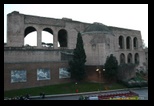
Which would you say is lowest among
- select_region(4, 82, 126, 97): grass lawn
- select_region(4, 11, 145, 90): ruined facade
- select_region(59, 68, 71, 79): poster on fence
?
select_region(4, 82, 126, 97): grass lawn

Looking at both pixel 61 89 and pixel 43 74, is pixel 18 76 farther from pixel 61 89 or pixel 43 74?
pixel 61 89

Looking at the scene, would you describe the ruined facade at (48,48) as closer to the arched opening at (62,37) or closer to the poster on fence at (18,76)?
the arched opening at (62,37)

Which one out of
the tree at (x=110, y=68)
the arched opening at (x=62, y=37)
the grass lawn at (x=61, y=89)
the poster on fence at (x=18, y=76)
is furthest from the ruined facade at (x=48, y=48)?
the tree at (x=110, y=68)

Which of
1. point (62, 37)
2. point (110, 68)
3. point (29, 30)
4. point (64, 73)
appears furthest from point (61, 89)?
point (62, 37)

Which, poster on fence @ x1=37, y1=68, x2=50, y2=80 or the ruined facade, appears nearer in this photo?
the ruined facade

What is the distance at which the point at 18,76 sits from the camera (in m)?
23.8

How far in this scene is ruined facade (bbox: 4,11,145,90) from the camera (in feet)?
81.7

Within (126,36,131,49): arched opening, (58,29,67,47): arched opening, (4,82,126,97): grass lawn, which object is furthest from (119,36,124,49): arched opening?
(4,82,126,97): grass lawn

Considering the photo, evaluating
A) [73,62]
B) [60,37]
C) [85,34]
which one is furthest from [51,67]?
[60,37]

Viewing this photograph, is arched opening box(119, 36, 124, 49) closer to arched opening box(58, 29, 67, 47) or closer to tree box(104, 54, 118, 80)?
arched opening box(58, 29, 67, 47)

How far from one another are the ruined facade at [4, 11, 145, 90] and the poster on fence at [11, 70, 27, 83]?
1.08 ft

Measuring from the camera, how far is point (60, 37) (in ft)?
124
